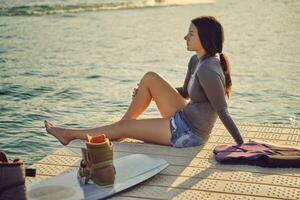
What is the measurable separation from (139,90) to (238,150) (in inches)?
62.4

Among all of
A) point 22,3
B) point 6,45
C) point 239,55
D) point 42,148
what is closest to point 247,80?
point 239,55

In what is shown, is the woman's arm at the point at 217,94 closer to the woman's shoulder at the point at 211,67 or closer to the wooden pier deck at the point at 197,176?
the woman's shoulder at the point at 211,67

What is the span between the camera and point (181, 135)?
22.5ft

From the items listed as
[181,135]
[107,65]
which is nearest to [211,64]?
[181,135]

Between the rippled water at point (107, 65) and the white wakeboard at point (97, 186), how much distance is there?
3.77 metres

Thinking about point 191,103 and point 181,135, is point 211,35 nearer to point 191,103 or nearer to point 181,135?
point 191,103

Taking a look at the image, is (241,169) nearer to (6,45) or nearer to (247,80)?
(247,80)

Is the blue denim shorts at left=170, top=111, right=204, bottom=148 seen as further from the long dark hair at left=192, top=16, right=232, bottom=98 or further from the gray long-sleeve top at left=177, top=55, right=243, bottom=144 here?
the long dark hair at left=192, top=16, right=232, bottom=98

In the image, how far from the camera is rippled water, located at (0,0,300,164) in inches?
467

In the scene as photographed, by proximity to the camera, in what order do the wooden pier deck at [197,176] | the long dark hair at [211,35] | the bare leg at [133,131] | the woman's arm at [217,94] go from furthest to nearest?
1. the bare leg at [133,131]
2. the long dark hair at [211,35]
3. the woman's arm at [217,94]
4. the wooden pier deck at [197,176]

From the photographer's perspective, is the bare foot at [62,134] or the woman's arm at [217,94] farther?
the bare foot at [62,134]

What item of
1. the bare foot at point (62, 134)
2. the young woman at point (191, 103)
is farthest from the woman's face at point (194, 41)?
the bare foot at point (62, 134)

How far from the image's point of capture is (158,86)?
717cm

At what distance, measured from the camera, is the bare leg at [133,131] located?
695cm
